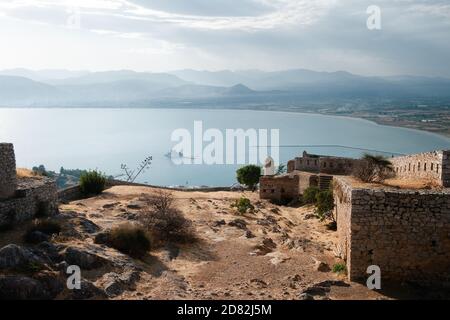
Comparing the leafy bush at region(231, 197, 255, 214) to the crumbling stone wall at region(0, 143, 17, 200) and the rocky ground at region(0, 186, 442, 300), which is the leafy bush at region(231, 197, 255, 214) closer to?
the rocky ground at region(0, 186, 442, 300)

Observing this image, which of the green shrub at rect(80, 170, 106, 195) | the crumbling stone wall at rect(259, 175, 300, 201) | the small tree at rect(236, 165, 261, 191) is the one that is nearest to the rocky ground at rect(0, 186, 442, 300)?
the green shrub at rect(80, 170, 106, 195)

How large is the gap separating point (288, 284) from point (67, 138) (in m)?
176

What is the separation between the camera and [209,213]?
18.8 m

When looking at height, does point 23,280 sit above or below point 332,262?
above

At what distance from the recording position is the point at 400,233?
974cm

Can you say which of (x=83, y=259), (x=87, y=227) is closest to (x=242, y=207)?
(x=87, y=227)

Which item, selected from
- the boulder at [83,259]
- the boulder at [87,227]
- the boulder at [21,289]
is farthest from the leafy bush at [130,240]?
the boulder at [21,289]

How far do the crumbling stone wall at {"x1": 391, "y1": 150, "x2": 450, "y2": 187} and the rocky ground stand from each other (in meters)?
3.28

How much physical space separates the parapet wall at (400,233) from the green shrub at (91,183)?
16.7 metres

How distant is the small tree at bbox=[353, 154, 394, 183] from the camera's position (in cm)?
1246

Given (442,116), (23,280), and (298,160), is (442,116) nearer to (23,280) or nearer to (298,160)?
(298,160)

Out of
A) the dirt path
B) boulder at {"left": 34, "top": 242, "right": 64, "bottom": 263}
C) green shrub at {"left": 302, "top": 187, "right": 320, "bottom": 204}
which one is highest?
boulder at {"left": 34, "top": 242, "right": 64, "bottom": 263}

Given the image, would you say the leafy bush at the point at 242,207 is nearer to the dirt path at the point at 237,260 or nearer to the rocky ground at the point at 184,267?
the dirt path at the point at 237,260
